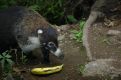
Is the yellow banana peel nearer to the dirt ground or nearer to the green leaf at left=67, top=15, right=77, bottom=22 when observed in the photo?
the dirt ground

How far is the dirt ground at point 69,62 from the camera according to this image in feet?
22.6

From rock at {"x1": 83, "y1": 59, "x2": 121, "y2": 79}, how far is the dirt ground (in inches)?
7.4

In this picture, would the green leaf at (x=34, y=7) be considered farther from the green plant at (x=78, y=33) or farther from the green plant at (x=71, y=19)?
the green plant at (x=78, y=33)

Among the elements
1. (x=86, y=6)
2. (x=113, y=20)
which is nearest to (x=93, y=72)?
(x=113, y=20)

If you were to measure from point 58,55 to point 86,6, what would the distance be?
122 inches

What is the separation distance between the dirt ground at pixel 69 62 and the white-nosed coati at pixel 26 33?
0.30 meters

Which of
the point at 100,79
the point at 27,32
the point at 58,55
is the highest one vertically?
the point at 27,32

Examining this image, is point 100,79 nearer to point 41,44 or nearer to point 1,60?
point 41,44

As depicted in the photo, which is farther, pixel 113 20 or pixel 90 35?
pixel 113 20

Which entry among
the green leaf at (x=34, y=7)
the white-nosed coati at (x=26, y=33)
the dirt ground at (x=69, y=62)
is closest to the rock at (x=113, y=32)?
the dirt ground at (x=69, y=62)

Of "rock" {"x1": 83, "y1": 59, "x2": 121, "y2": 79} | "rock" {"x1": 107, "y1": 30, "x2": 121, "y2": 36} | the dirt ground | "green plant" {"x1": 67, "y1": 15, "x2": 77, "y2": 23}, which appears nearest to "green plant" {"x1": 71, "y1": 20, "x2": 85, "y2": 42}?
the dirt ground

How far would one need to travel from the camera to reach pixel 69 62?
7430 millimetres

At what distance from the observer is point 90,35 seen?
851 cm

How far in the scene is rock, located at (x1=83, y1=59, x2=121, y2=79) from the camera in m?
6.78
